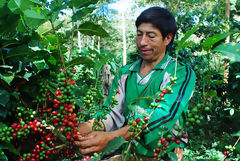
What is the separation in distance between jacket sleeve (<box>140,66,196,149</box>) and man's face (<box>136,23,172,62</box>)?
244 millimetres

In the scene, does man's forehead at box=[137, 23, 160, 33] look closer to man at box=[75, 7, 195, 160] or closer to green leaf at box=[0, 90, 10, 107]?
man at box=[75, 7, 195, 160]

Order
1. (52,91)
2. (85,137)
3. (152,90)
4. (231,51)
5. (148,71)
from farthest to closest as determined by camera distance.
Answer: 1. (148,71)
2. (152,90)
3. (52,91)
4. (85,137)
5. (231,51)

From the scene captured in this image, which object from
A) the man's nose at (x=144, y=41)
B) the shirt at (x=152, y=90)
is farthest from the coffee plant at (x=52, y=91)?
the man's nose at (x=144, y=41)

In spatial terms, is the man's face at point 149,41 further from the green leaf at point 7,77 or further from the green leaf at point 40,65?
the green leaf at point 7,77

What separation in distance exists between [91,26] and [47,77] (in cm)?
33

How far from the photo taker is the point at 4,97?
77cm

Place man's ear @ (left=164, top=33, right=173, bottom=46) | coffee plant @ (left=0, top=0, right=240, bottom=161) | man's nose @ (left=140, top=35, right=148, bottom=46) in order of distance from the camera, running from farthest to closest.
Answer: man's ear @ (left=164, top=33, right=173, bottom=46) < man's nose @ (left=140, top=35, right=148, bottom=46) < coffee plant @ (left=0, top=0, right=240, bottom=161)

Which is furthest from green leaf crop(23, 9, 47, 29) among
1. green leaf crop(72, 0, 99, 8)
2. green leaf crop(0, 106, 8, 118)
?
green leaf crop(0, 106, 8, 118)

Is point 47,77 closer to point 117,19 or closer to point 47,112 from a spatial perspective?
point 47,112

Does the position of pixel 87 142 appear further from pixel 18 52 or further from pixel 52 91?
pixel 18 52

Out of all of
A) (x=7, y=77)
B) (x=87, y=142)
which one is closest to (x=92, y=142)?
(x=87, y=142)

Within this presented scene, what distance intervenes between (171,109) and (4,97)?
2.14 feet

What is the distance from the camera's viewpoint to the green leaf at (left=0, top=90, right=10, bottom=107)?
756 mm

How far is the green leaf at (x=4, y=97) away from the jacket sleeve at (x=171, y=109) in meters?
0.50
